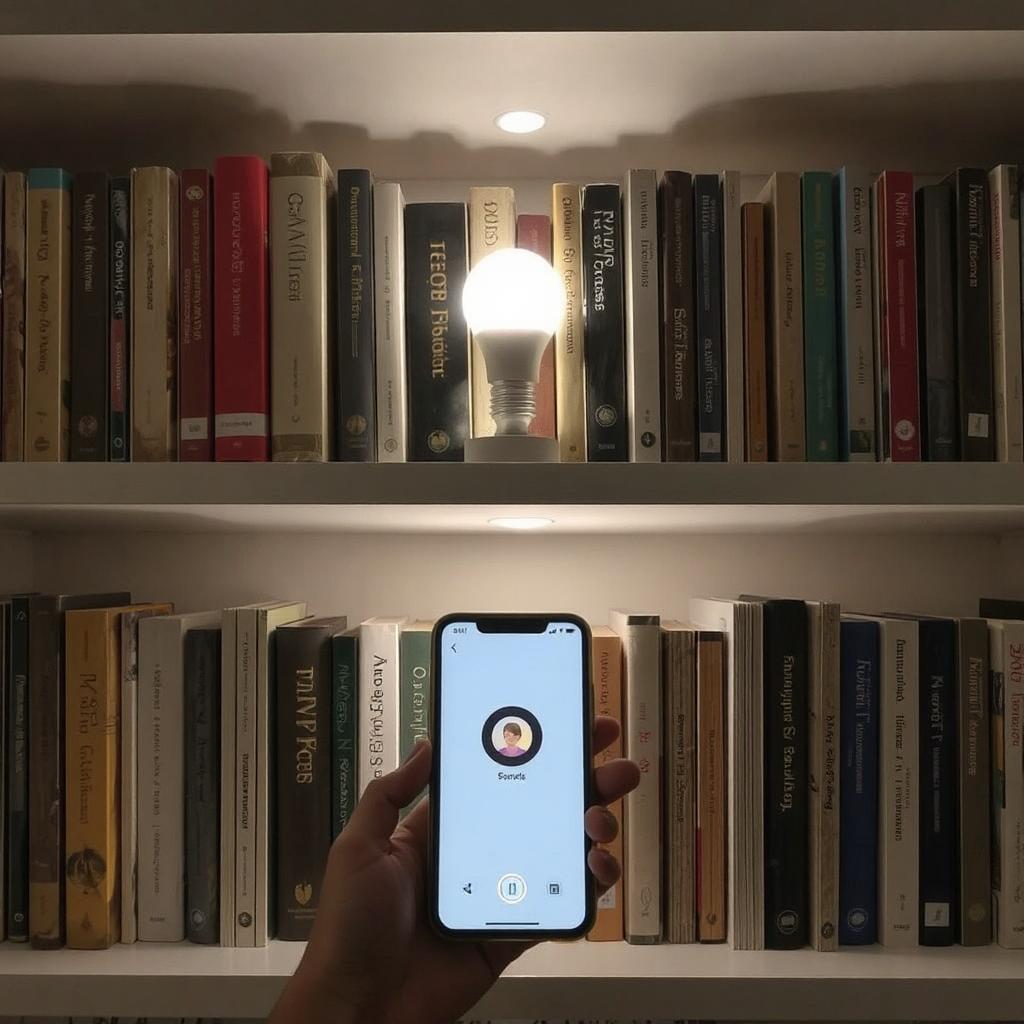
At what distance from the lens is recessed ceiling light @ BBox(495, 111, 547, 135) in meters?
0.90

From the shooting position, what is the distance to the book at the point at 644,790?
857 mm

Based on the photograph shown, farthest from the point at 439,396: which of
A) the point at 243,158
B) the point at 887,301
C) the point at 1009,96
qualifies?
the point at 1009,96

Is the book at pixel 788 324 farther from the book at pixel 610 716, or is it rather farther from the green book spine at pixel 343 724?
the green book spine at pixel 343 724

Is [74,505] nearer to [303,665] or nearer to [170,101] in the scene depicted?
[303,665]

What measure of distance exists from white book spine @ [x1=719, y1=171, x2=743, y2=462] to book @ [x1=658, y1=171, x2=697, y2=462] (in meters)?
0.03

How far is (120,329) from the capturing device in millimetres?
839

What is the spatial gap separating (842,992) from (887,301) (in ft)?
1.82

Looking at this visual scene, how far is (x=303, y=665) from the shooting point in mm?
862

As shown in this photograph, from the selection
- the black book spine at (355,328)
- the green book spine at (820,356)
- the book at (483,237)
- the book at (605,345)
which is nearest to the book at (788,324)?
the green book spine at (820,356)

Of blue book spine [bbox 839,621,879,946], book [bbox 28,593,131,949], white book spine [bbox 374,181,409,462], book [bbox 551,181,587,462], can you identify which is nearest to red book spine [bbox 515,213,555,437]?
book [bbox 551,181,587,462]

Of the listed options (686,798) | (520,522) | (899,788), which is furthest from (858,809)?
(520,522)

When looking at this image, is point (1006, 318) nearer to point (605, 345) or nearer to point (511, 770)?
point (605, 345)

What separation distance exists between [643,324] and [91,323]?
1.53 feet

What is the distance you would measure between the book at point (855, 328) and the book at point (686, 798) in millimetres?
231
